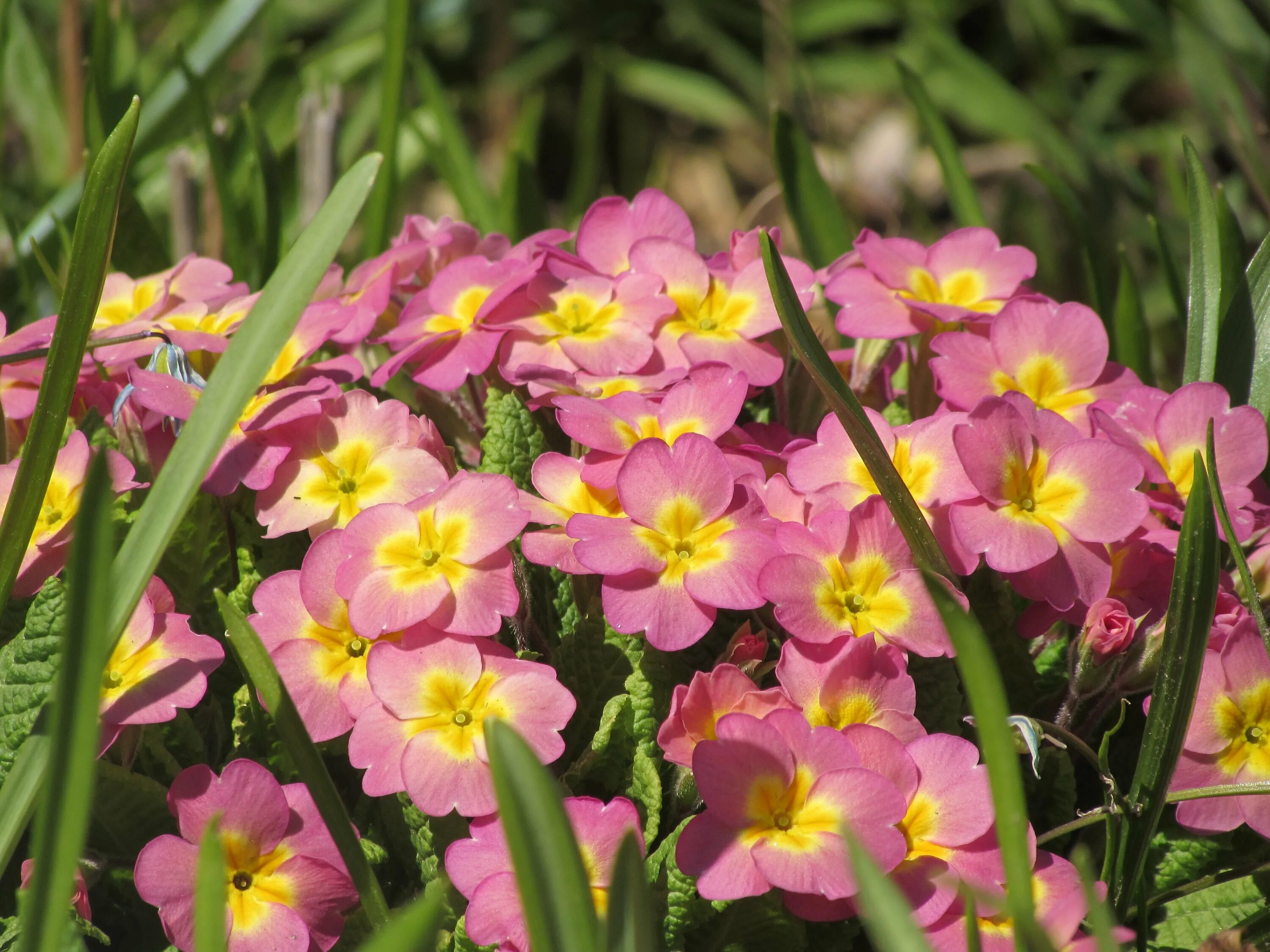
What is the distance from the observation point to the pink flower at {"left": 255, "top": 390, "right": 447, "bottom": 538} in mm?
853

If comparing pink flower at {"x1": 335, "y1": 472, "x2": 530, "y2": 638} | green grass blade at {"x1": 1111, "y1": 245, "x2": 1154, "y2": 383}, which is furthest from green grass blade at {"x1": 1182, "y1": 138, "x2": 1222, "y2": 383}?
pink flower at {"x1": 335, "y1": 472, "x2": 530, "y2": 638}

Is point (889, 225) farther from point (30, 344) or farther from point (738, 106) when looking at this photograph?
point (30, 344)

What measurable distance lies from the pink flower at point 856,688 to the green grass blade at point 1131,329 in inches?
28.0

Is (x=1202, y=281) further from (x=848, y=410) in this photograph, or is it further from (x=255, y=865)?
(x=255, y=865)

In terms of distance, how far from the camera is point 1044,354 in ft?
3.14

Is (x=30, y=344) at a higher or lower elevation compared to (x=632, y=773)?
higher

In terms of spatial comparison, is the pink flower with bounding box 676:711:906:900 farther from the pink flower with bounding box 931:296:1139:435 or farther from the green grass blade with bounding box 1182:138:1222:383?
the green grass blade with bounding box 1182:138:1222:383

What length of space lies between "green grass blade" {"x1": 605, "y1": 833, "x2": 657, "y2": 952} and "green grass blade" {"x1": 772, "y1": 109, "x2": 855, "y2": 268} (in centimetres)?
100

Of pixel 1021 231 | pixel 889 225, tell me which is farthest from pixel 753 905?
pixel 889 225

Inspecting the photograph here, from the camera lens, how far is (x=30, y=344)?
0.95m

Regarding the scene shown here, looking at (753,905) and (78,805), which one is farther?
(753,905)

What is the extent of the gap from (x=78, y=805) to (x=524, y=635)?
1.08 ft

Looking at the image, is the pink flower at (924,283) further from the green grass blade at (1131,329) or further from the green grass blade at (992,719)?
the green grass blade at (992,719)

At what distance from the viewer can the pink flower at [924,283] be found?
991 mm
